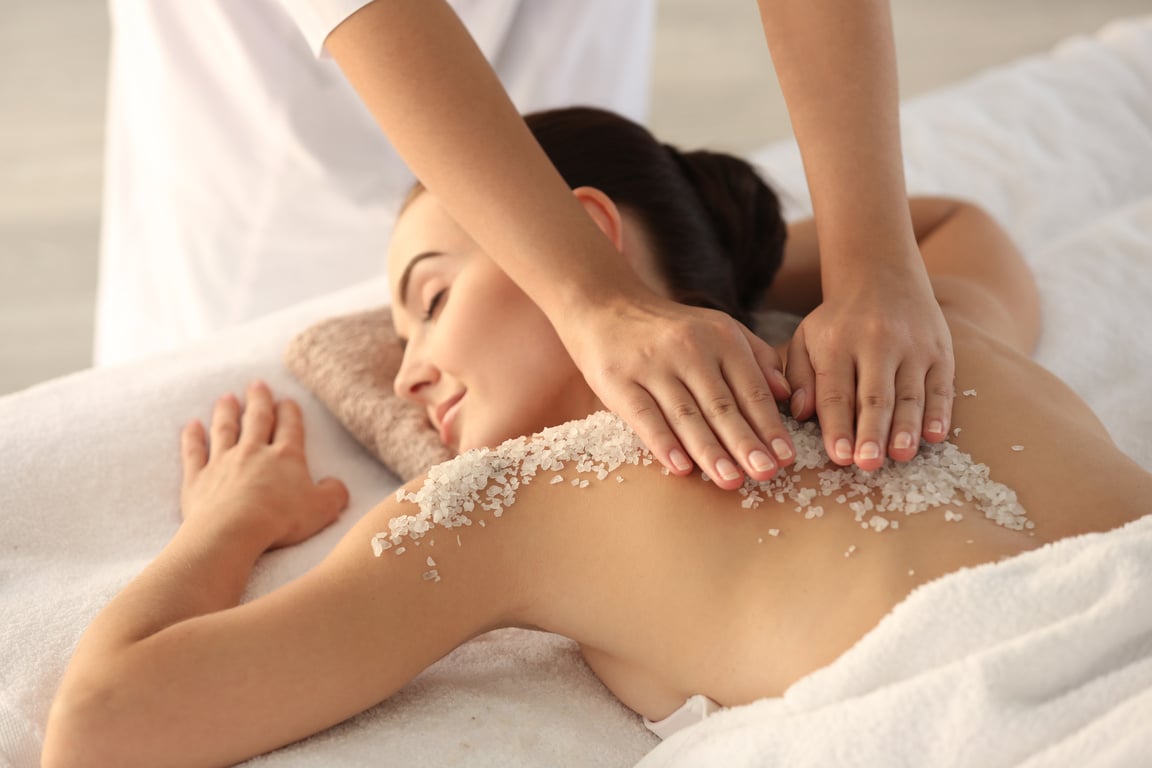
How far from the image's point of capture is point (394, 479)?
4.89 ft

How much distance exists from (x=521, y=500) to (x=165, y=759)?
1.17 ft

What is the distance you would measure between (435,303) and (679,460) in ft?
1.49

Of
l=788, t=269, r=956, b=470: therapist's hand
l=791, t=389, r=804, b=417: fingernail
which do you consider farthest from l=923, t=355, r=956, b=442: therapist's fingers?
l=791, t=389, r=804, b=417: fingernail

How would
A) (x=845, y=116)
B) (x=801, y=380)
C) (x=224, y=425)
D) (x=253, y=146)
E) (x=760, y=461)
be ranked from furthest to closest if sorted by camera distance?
(x=253, y=146) → (x=224, y=425) → (x=845, y=116) → (x=801, y=380) → (x=760, y=461)

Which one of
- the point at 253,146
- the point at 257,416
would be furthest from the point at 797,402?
the point at 253,146

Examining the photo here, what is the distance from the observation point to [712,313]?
108cm

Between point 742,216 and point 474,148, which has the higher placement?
point 474,148

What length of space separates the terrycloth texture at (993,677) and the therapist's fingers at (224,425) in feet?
2.48

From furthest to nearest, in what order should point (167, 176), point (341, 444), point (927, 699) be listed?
point (167, 176) < point (341, 444) < point (927, 699)

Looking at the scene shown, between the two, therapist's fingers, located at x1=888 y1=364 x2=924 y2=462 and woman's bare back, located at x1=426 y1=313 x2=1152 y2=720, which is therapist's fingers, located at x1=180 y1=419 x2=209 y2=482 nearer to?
woman's bare back, located at x1=426 y1=313 x2=1152 y2=720

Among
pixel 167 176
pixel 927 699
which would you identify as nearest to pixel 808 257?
pixel 927 699

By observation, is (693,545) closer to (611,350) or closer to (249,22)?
(611,350)

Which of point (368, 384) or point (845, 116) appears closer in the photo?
point (845, 116)

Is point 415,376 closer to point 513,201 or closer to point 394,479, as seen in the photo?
point 394,479
